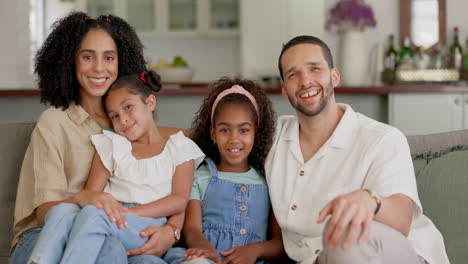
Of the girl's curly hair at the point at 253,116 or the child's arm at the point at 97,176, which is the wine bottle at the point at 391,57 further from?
the child's arm at the point at 97,176

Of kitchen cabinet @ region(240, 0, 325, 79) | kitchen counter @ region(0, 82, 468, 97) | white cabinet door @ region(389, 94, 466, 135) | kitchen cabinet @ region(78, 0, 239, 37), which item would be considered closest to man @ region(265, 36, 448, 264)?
kitchen counter @ region(0, 82, 468, 97)

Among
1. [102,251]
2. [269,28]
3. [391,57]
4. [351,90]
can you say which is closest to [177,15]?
[269,28]

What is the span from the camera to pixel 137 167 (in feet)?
6.49

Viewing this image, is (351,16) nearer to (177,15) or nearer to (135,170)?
(177,15)

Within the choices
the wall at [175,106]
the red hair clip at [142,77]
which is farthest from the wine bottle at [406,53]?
the red hair clip at [142,77]

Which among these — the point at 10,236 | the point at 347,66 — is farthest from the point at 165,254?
the point at 347,66

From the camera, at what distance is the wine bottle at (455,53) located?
17.1 feet

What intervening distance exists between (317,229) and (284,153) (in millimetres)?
293

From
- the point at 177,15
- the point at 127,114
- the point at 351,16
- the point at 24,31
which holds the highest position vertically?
the point at 177,15

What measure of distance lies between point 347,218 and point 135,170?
874 mm

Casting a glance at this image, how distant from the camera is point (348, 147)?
1.86m

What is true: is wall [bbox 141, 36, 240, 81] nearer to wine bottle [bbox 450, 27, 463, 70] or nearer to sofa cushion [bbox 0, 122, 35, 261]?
wine bottle [bbox 450, 27, 463, 70]

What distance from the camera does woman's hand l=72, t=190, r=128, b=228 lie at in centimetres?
172

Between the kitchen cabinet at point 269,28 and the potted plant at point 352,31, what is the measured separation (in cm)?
30
